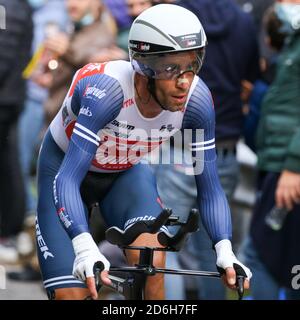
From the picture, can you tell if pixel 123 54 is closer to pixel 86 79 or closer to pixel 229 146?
pixel 229 146

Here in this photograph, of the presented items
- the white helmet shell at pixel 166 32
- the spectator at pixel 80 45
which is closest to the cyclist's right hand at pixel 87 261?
the white helmet shell at pixel 166 32

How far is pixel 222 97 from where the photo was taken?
9320 mm

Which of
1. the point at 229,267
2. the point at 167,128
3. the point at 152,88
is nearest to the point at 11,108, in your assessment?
the point at 167,128

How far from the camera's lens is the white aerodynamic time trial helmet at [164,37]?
668 centimetres

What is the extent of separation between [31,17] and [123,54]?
1.20 metres

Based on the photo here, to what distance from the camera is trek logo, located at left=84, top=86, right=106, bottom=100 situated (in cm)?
679

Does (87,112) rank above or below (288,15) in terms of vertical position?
below

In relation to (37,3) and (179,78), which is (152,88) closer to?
(179,78)

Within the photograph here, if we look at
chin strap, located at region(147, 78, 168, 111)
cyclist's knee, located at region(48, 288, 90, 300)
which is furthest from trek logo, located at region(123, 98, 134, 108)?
cyclist's knee, located at region(48, 288, 90, 300)

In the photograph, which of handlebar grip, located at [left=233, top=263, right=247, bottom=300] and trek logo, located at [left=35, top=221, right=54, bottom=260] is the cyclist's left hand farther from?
trek logo, located at [left=35, top=221, right=54, bottom=260]

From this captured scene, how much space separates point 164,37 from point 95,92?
0.45m

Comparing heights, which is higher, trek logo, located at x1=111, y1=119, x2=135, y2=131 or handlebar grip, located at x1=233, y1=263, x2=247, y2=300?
trek logo, located at x1=111, y1=119, x2=135, y2=131

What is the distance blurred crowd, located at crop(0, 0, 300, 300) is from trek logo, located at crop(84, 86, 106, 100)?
225cm

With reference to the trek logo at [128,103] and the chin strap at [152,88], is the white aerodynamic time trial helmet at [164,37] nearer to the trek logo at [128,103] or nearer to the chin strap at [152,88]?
the chin strap at [152,88]
